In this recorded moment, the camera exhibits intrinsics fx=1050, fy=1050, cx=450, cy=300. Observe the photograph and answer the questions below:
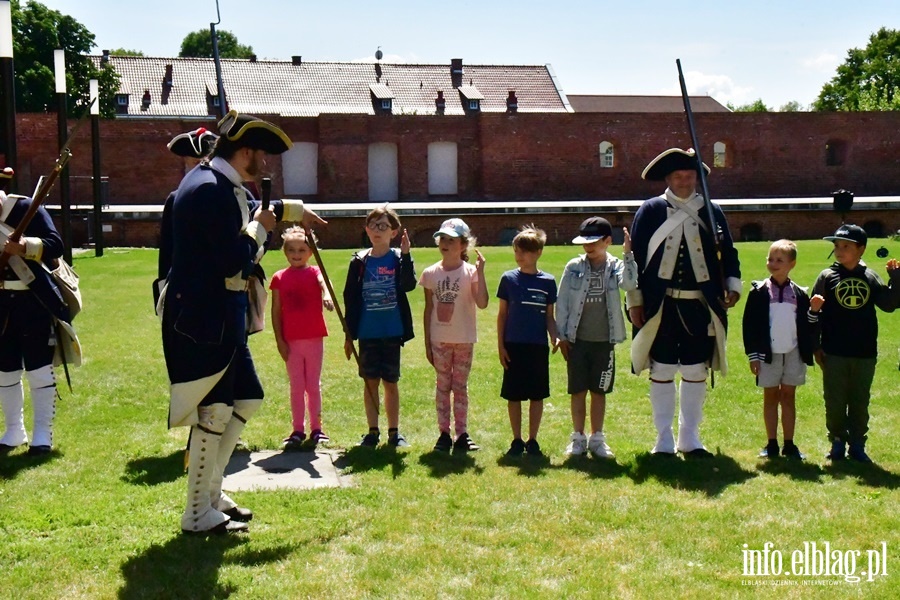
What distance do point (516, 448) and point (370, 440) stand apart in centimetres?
105

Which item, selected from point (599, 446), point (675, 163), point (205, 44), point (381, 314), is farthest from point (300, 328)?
point (205, 44)

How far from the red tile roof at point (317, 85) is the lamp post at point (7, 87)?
37449mm

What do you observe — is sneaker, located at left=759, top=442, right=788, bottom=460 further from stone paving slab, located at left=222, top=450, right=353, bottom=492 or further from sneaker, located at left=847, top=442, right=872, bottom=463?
stone paving slab, located at left=222, top=450, right=353, bottom=492

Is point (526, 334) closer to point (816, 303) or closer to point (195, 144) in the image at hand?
point (816, 303)

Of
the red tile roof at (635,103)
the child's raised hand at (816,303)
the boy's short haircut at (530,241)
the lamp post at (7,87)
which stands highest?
the red tile roof at (635,103)

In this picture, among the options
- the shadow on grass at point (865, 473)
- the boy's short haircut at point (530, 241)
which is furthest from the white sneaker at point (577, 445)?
the shadow on grass at point (865, 473)

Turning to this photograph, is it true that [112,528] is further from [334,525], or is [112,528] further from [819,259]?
[819,259]

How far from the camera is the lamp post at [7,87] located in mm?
8156

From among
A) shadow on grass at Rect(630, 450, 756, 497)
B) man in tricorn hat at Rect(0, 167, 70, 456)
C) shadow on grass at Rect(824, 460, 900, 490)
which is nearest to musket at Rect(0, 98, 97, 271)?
man in tricorn hat at Rect(0, 167, 70, 456)

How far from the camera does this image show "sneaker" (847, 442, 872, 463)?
6.96m

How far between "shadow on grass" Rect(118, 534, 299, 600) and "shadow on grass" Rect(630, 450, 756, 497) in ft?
8.00

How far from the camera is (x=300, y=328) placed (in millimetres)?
7648

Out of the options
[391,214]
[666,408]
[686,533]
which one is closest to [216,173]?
[391,214]

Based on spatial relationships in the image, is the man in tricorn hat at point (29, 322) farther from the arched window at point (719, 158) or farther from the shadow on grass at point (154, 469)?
the arched window at point (719, 158)
